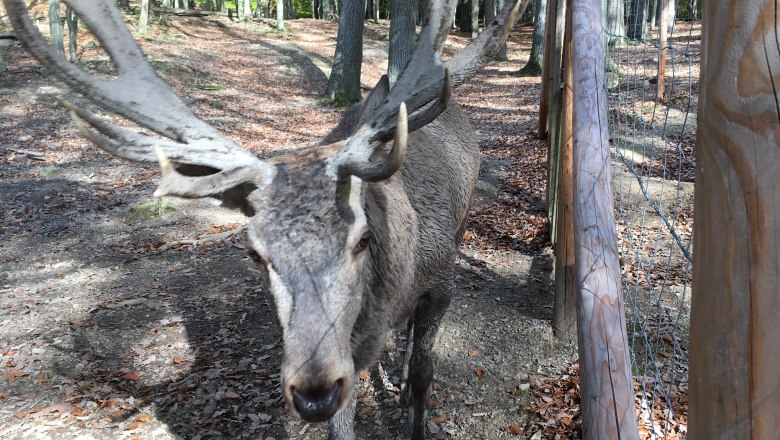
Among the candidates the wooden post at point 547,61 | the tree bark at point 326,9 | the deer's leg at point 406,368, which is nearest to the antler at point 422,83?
the deer's leg at point 406,368

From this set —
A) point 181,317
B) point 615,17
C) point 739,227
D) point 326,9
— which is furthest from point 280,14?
point 739,227

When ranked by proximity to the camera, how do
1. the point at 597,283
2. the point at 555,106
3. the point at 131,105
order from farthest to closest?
the point at 555,106 → the point at 131,105 → the point at 597,283

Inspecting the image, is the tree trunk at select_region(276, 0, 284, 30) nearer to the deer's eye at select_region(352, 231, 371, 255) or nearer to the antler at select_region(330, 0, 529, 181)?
the antler at select_region(330, 0, 529, 181)

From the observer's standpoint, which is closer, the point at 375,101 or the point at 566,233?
the point at 375,101

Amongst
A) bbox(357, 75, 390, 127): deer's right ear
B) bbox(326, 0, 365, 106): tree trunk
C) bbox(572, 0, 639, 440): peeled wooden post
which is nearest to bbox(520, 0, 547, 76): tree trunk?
bbox(326, 0, 365, 106): tree trunk

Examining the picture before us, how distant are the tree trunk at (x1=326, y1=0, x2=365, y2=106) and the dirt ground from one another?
18.6ft

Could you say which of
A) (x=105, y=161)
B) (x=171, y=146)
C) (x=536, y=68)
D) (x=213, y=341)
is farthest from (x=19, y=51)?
(x=171, y=146)

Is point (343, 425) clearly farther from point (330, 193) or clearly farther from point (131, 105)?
point (131, 105)

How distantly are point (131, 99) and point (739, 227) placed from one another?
3.25 metres

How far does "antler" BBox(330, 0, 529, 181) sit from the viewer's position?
9.71 feet

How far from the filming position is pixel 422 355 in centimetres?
443

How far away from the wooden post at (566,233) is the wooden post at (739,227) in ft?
12.2

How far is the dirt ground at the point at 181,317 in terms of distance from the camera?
466cm

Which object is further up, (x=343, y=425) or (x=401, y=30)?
(x=401, y=30)
